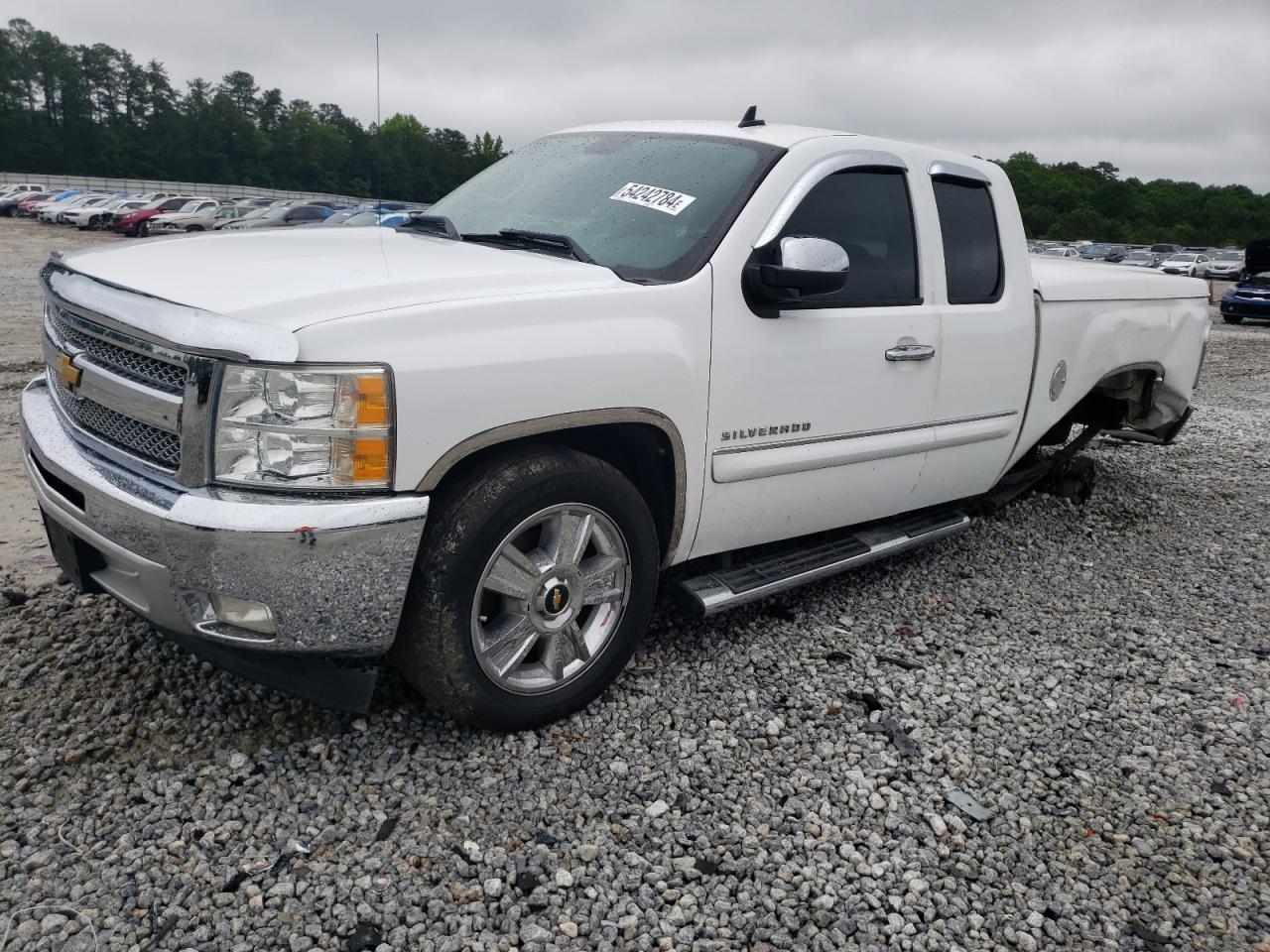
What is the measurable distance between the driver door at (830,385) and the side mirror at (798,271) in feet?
0.24

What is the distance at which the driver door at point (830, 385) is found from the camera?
3250mm

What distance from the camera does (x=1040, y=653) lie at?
3918mm

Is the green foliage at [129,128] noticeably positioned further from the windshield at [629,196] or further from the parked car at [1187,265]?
the windshield at [629,196]

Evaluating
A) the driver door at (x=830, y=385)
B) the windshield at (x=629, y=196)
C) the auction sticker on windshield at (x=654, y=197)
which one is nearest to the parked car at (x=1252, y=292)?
the driver door at (x=830, y=385)

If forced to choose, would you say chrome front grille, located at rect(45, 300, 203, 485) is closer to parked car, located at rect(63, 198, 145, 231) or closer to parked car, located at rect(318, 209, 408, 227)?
parked car, located at rect(318, 209, 408, 227)

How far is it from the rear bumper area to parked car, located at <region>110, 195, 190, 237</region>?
34268 millimetres

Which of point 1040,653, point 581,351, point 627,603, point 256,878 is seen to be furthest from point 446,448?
point 1040,653

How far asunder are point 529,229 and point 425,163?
27.1 feet

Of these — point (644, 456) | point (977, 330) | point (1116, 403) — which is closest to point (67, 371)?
point (644, 456)

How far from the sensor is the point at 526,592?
2885 millimetres

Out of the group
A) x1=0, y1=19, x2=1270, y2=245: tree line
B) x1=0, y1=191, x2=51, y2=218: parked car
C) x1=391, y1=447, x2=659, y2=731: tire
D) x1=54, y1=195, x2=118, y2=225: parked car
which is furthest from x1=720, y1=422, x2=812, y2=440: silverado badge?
x1=0, y1=19, x2=1270, y2=245: tree line

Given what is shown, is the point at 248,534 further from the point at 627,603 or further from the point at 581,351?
the point at 627,603

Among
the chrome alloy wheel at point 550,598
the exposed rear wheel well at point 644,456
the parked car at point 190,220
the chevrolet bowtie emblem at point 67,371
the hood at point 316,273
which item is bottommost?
the parked car at point 190,220

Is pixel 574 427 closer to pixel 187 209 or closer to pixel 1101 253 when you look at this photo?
pixel 187 209
